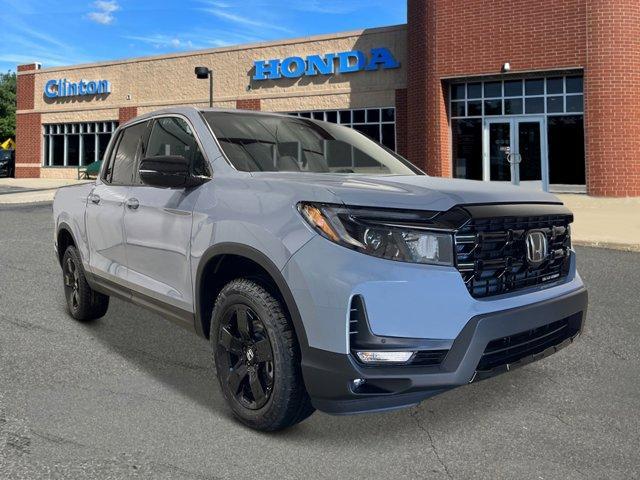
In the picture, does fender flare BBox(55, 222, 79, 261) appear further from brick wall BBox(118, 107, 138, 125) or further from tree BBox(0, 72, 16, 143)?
tree BBox(0, 72, 16, 143)

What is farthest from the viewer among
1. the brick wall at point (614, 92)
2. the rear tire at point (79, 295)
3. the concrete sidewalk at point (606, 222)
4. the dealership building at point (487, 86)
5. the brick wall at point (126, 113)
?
the brick wall at point (126, 113)

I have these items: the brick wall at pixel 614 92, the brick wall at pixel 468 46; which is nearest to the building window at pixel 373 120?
the brick wall at pixel 468 46

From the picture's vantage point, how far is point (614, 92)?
1744 cm

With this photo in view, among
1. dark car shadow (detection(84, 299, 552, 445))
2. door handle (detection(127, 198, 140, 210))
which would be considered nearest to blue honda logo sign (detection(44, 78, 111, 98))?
dark car shadow (detection(84, 299, 552, 445))

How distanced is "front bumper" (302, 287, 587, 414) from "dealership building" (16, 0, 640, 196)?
55.4 ft

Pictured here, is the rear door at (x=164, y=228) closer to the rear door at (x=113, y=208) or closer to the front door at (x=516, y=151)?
the rear door at (x=113, y=208)

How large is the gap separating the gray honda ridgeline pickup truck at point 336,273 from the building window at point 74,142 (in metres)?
30.8

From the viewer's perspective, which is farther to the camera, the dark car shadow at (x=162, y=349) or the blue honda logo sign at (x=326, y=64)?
the blue honda logo sign at (x=326, y=64)

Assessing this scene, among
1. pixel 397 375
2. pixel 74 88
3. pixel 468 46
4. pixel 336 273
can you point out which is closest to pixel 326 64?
pixel 468 46

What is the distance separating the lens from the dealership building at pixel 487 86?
57.5 ft

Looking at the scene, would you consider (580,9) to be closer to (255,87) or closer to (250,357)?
(255,87)

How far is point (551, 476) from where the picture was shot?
2758mm

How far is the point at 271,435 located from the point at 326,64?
23.2 m

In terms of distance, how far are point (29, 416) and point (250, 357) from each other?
4.38ft
